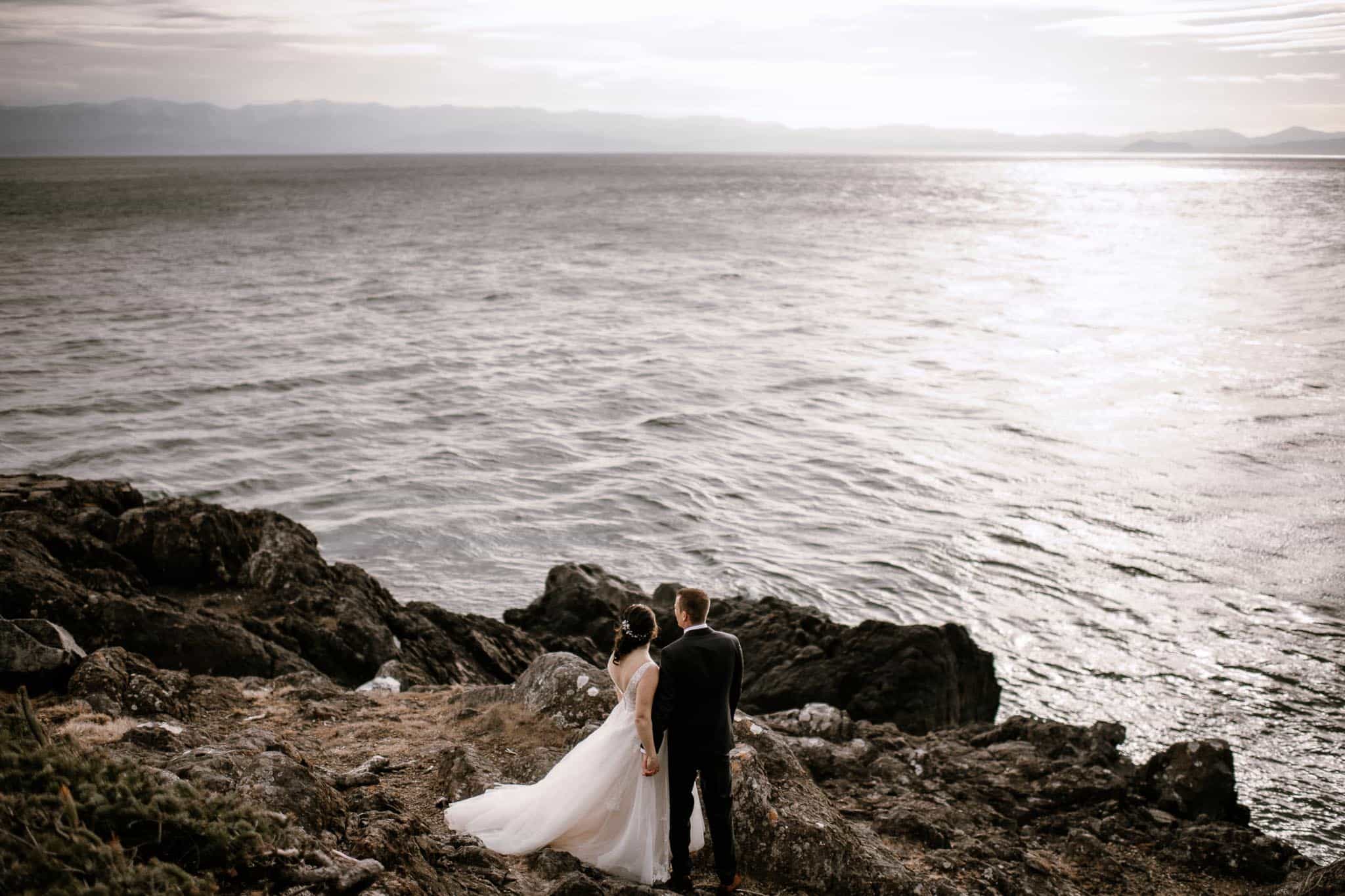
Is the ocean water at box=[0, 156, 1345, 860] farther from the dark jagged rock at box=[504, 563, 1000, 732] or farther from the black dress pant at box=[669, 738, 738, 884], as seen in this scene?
the black dress pant at box=[669, 738, 738, 884]

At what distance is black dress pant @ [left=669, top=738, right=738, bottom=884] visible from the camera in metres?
6.14

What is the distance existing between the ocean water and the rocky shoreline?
2719 millimetres

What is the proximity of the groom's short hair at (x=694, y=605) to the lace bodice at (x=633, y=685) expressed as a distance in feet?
1.33

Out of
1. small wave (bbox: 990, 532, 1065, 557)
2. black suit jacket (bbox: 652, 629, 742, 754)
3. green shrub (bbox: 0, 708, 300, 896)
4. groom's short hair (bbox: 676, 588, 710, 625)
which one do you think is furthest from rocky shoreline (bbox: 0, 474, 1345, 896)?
small wave (bbox: 990, 532, 1065, 557)

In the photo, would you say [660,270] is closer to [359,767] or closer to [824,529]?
[824,529]

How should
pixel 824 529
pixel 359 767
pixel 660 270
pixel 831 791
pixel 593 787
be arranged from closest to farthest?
pixel 593 787 < pixel 359 767 < pixel 831 791 < pixel 824 529 < pixel 660 270

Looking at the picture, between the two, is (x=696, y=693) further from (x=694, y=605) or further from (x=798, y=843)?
(x=798, y=843)

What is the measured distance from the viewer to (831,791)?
30.6 ft

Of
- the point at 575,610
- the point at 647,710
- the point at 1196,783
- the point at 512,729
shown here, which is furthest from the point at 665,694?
the point at 575,610

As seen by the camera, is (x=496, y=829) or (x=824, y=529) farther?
(x=824, y=529)

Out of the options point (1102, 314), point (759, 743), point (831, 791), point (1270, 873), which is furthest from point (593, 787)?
point (1102, 314)

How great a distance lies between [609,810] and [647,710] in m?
0.87

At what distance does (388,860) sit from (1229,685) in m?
13.3

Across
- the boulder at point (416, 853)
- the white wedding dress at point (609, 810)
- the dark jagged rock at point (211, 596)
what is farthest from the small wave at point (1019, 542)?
the boulder at point (416, 853)
